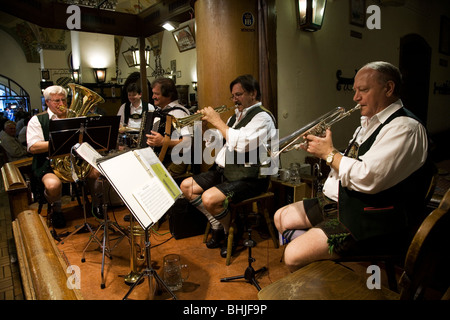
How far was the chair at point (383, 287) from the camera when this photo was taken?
3.76 ft

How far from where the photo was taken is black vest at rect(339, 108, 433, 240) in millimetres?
1636

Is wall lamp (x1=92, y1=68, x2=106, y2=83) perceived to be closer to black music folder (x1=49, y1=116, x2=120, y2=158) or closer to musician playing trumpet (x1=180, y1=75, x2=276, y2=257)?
black music folder (x1=49, y1=116, x2=120, y2=158)

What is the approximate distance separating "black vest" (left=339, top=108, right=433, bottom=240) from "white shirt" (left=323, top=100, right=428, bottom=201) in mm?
65

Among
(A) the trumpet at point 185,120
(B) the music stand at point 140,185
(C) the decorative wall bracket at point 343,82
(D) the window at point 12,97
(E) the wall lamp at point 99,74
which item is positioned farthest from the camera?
(D) the window at point 12,97

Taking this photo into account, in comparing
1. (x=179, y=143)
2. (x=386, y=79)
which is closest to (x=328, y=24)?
(x=179, y=143)

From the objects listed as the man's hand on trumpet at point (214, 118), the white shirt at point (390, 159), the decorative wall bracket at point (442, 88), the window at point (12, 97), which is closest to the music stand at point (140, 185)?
the man's hand on trumpet at point (214, 118)

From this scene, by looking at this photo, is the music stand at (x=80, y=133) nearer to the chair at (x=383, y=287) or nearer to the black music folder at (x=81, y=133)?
the black music folder at (x=81, y=133)

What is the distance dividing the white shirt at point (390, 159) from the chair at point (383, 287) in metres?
0.35

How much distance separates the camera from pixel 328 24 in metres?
4.52

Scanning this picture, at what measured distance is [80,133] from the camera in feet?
9.57

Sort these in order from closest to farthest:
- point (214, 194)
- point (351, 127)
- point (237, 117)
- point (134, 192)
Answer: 1. point (134, 192)
2. point (214, 194)
3. point (237, 117)
4. point (351, 127)

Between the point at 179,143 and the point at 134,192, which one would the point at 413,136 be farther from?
the point at 179,143

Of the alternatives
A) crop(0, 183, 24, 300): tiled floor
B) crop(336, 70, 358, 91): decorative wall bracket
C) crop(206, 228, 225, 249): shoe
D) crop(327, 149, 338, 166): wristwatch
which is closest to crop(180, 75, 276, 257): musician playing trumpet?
crop(206, 228, 225, 249): shoe
